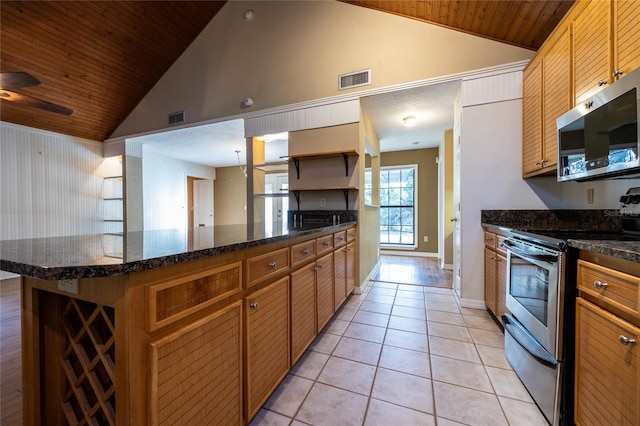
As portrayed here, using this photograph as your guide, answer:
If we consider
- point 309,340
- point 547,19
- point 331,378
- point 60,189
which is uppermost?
point 547,19

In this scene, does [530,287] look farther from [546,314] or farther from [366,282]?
[366,282]

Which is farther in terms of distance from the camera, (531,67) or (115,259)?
(531,67)

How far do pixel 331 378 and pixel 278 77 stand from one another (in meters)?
3.49

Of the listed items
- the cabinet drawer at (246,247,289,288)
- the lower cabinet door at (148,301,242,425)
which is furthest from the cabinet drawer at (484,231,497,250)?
the lower cabinet door at (148,301,242,425)

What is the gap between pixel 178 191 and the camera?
7004 mm

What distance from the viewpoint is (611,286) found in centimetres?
99

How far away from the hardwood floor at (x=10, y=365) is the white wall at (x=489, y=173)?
3420mm

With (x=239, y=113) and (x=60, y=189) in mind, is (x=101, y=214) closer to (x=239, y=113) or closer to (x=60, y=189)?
(x=60, y=189)

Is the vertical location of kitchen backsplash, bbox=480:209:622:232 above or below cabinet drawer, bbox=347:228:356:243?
above

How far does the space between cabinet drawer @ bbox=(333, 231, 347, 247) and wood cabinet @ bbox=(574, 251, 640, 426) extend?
1569 mm

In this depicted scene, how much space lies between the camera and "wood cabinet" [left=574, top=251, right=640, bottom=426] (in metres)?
0.89

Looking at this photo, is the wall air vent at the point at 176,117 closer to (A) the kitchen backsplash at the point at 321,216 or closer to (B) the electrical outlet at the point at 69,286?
(A) the kitchen backsplash at the point at 321,216

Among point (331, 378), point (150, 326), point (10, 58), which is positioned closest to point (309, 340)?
point (331, 378)

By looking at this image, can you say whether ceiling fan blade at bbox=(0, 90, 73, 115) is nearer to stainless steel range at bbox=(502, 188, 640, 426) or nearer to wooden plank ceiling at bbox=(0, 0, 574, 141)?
wooden plank ceiling at bbox=(0, 0, 574, 141)
